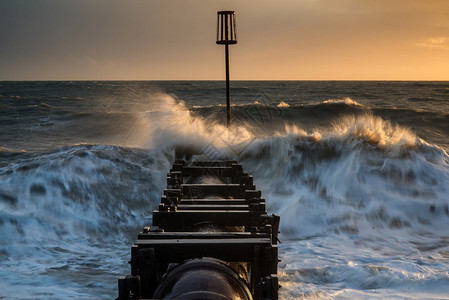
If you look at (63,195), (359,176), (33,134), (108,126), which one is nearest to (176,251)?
(63,195)

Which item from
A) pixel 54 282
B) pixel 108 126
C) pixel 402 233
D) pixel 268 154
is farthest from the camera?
pixel 108 126

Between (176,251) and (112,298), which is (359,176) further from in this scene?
(176,251)

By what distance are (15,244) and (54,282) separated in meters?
2.24

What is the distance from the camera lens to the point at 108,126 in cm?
3347

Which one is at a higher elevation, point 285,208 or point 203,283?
point 203,283

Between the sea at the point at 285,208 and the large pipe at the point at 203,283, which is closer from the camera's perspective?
the large pipe at the point at 203,283

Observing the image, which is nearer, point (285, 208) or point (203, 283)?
point (203, 283)

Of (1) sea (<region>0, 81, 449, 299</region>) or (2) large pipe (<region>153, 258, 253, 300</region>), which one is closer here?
(2) large pipe (<region>153, 258, 253, 300</region>)

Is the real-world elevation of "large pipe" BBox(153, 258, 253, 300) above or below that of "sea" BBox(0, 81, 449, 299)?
above

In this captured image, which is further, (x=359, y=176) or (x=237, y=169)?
(x=359, y=176)

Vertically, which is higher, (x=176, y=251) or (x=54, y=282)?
(x=176, y=251)

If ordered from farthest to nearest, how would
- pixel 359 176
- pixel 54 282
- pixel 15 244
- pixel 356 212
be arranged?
pixel 359 176 < pixel 356 212 < pixel 15 244 < pixel 54 282

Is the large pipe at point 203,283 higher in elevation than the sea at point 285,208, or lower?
higher

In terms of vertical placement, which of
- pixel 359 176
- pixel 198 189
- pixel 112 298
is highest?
pixel 198 189
